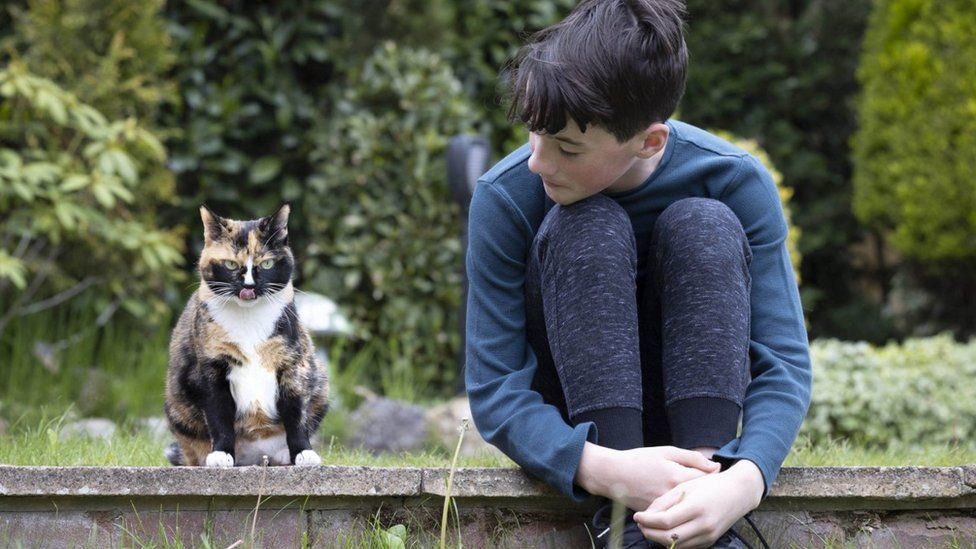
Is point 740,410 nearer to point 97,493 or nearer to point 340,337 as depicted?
point 97,493

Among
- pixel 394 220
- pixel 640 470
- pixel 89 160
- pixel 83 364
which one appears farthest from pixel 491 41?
pixel 640 470

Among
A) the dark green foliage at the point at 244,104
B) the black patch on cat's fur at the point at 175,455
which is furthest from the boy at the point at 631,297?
the dark green foliage at the point at 244,104

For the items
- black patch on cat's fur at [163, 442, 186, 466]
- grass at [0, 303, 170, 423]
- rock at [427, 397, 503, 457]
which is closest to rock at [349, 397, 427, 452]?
rock at [427, 397, 503, 457]

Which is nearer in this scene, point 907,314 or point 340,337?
point 340,337

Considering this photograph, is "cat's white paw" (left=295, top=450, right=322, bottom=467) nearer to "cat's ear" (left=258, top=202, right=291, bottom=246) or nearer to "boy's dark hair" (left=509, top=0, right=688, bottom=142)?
"cat's ear" (left=258, top=202, right=291, bottom=246)

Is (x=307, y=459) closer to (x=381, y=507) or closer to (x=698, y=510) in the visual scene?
(x=381, y=507)

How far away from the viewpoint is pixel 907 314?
20.8ft

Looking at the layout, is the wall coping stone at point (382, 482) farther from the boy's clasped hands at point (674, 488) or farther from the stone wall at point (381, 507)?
the boy's clasped hands at point (674, 488)

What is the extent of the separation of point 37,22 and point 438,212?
1.87 metres

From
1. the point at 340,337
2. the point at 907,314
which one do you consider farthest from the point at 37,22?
the point at 907,314

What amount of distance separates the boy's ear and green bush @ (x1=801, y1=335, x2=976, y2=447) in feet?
7.37

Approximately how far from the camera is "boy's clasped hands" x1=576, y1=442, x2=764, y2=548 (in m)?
1.59

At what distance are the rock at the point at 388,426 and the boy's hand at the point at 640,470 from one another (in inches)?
92.4

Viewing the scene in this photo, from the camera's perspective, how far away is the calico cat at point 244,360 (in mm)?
1794
